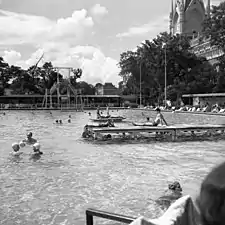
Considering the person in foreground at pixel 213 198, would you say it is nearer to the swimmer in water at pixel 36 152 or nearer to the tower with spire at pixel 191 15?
the swimmer in water at pixel 36 152

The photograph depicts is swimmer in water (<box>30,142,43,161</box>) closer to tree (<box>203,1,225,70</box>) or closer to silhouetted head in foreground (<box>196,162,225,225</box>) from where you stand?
silhouetted head in foreground (<box>196,162,225,225</box>)

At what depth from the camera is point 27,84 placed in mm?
93938

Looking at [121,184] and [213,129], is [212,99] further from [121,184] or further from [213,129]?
[121,184]

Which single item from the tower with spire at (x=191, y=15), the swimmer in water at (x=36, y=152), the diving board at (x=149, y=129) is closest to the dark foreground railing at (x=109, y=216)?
the swimmer in water at (x=36, y=152)

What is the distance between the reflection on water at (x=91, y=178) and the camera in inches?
247

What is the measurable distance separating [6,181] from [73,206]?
2678 mm

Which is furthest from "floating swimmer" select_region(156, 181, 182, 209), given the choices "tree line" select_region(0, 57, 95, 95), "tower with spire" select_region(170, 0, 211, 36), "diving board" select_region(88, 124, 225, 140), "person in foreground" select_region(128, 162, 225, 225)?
"tower with spire" select_region(170, 0, 211, 36)

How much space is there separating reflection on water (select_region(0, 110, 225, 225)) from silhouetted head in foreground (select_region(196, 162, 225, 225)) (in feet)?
7.03

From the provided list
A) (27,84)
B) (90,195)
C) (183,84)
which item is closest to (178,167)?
(90,195)

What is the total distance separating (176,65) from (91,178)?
2387 inches

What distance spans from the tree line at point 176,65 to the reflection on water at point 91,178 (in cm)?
4412

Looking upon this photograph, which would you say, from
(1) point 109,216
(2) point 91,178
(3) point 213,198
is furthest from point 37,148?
(3) point 213,198

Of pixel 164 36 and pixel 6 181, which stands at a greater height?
pixel 164 36

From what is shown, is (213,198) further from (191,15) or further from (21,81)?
(191,15)
